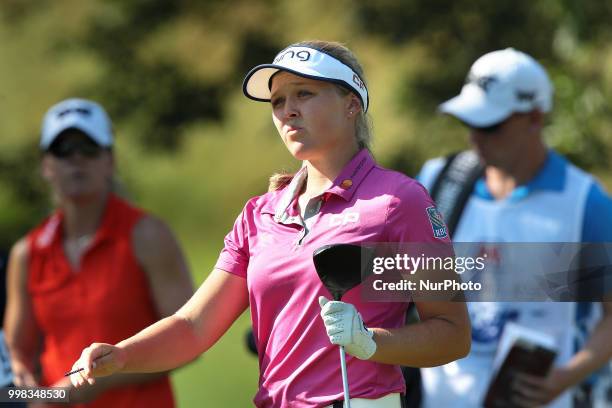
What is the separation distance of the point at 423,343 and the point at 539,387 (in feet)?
7.31

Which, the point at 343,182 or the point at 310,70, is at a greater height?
the point at 310,70

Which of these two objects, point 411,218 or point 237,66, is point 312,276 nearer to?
point 411,218

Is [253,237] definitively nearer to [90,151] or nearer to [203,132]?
[90,151]

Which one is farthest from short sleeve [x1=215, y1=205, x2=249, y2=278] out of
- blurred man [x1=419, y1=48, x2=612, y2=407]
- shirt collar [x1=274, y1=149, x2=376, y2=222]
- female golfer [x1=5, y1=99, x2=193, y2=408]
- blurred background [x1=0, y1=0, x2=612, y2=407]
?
blurred background [x1=0, y1=0, x2=612, y2=407]

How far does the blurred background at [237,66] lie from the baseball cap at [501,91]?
2.19 metres

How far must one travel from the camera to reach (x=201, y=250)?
17953mm

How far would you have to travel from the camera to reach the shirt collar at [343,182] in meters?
3.98

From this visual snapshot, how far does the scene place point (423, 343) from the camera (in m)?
3.81

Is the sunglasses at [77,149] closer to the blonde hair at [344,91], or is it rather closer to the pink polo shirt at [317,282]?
the blonde hair at [344,91]

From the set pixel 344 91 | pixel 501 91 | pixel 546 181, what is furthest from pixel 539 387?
pixel 344 91

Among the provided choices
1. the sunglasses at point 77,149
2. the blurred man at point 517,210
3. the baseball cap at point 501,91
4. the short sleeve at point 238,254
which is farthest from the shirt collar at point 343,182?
the sunglasses at point 77,149

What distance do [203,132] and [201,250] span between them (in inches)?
259

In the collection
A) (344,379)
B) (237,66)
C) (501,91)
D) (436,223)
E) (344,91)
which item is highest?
(237,66)

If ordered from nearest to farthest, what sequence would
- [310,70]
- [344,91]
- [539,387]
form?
[310,70] < [344,91] < [539,387]
